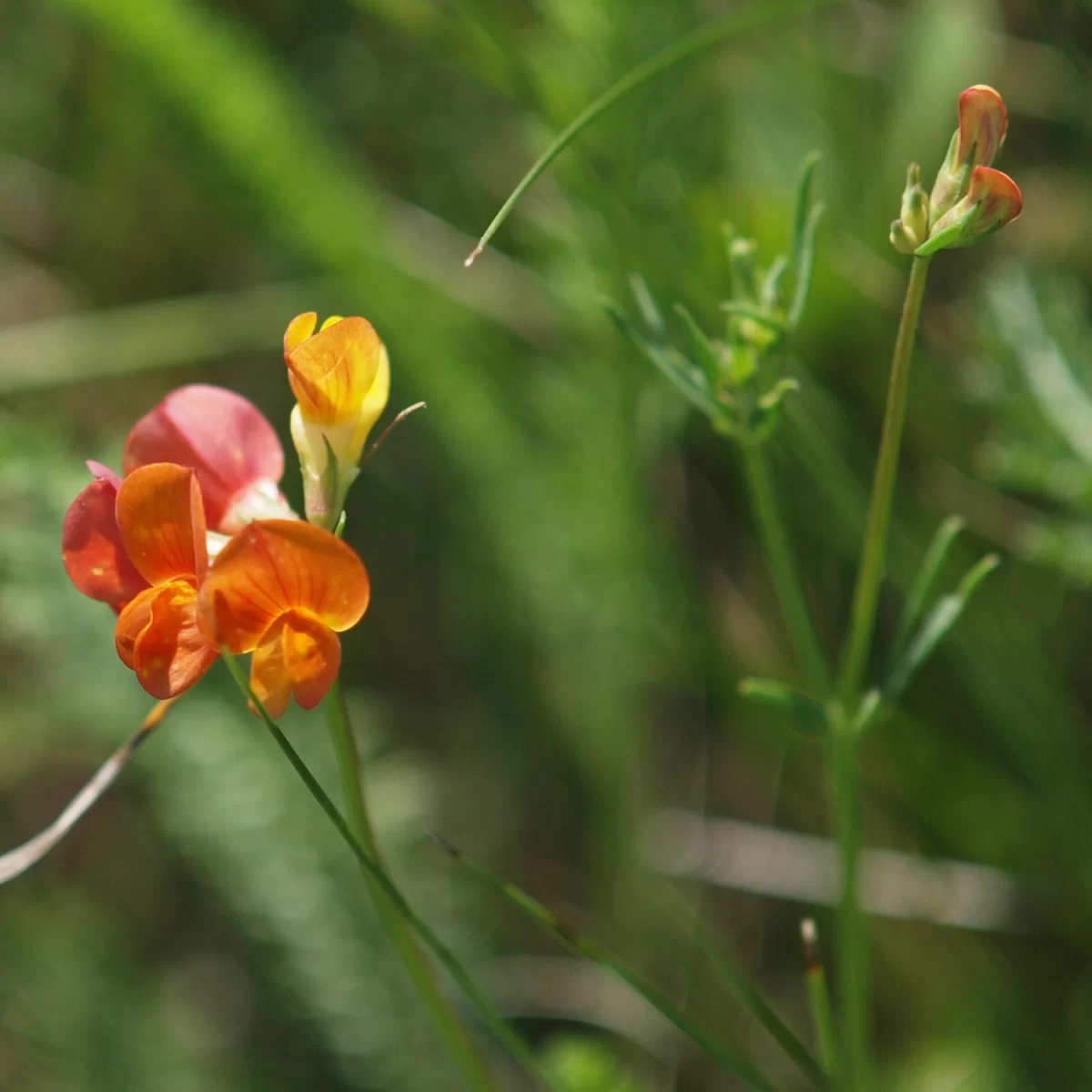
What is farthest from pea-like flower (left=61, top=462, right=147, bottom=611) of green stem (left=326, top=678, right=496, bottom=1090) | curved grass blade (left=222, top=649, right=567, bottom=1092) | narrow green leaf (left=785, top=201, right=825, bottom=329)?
narrow green leaf (left=785, top=201, right=825, bottom=329)

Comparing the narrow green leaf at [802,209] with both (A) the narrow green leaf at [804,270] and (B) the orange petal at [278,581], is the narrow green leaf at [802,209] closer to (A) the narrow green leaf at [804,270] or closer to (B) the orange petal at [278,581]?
(A) the narrow green leaf at [804,270]

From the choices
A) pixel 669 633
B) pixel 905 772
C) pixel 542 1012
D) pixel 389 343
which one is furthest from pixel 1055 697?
pixel 389 343

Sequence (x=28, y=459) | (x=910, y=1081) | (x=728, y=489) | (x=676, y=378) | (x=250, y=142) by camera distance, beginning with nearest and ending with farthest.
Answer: (x=676, y=378)
(x=28, y=459)
(x=910, y=1081)
(x=250, y=142)
(x=728, y=489)

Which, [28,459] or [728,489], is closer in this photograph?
[28,459]

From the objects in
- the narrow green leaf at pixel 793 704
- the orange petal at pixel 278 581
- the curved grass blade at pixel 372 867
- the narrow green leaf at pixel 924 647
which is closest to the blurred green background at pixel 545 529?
the narrow green leaf at pixel 924 647

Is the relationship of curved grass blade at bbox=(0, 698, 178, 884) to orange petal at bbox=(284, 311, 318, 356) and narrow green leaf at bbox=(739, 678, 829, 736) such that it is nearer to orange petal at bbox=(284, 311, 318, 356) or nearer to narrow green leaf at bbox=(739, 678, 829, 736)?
orange petal at bbox=(284, 311, 318, 356)

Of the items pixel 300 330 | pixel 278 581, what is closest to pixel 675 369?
pixel 300 330

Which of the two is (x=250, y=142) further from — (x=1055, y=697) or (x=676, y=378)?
(x=1055, y=697)
